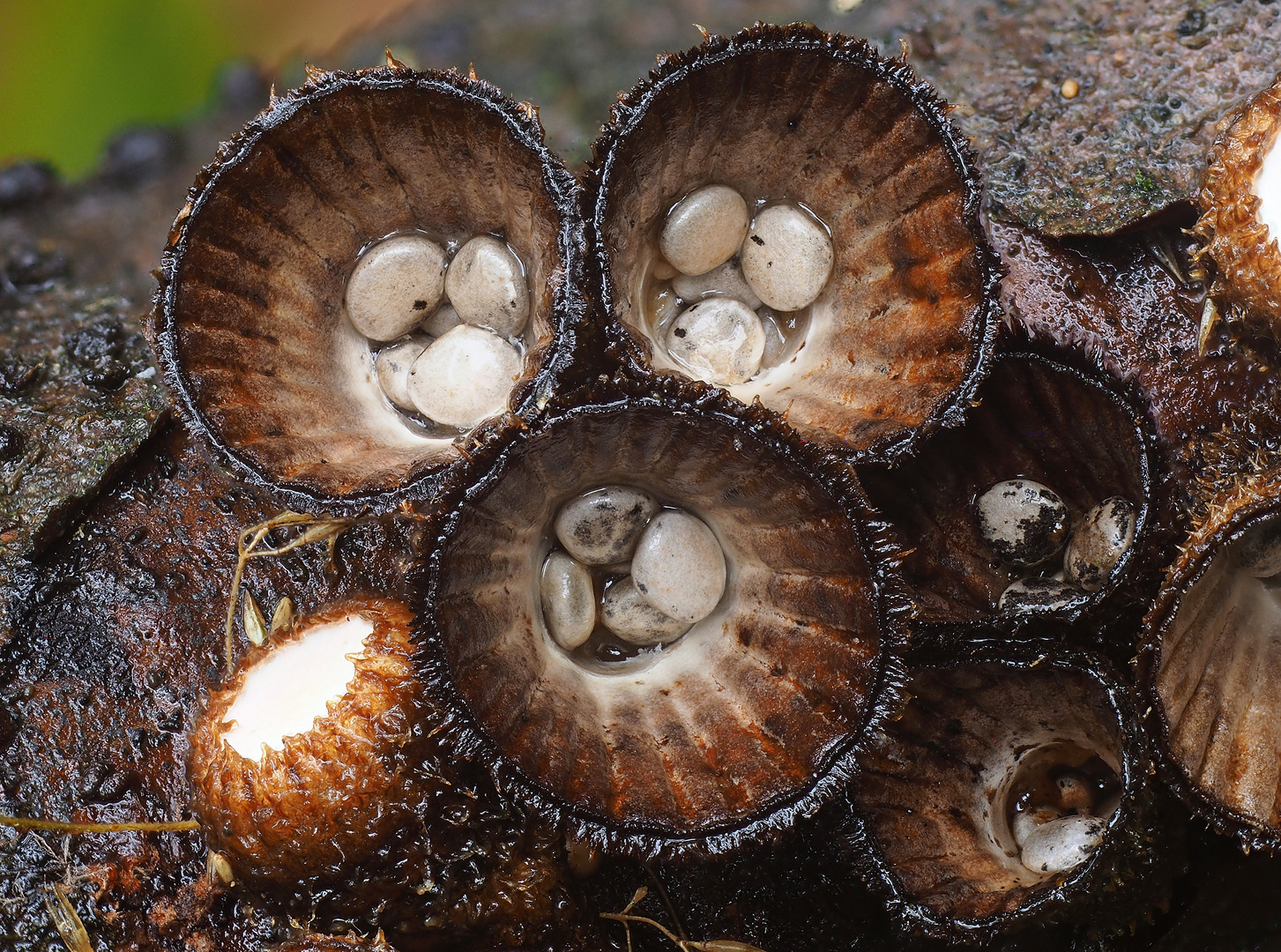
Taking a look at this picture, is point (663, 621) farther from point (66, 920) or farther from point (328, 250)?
point (66, 920)

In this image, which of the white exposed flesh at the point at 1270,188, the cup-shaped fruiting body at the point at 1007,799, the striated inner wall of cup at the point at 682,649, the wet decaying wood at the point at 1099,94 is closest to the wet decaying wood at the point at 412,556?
the wet decaying wood at the point at 1099,94

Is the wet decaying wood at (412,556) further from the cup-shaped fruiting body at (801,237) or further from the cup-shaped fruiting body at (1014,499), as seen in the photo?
the cup-shaped fruiting body at (801,237)

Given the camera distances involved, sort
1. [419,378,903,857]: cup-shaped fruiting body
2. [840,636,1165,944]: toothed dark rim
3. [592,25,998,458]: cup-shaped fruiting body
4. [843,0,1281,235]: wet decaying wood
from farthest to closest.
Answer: [843,0,1281,235]: wet decaying wood → [592,25,998,458]: cup-shaped fruiting body → [840,636,1165,944]: toothed dark rim → [419,378,903,857]: cup-shaped fruiting body

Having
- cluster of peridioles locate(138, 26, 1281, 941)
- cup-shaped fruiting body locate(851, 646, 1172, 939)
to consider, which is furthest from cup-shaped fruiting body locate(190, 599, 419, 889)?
cup-shaped fruiting body locate(851, 646, 1172, 939)

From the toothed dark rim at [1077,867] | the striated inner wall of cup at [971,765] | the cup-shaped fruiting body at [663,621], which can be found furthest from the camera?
the striated inner wall of cup at [971,765]

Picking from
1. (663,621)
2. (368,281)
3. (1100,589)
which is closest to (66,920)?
(663,621)

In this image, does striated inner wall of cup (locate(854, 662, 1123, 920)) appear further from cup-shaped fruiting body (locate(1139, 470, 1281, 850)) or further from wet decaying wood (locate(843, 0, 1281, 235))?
wet decaying wood (locate(843, 0, 1281, 235))
